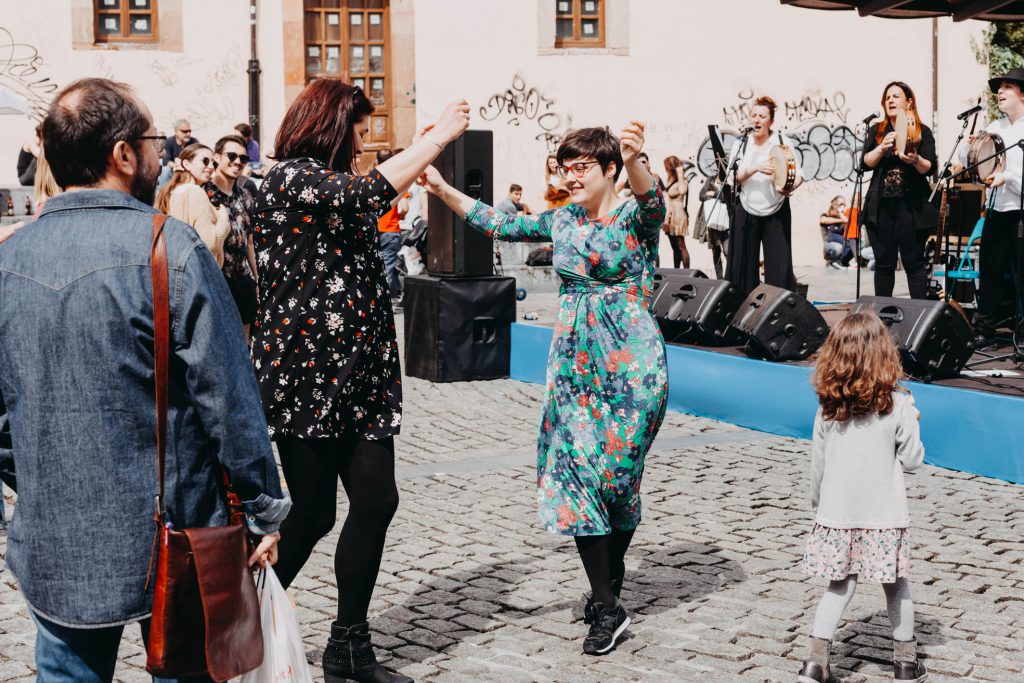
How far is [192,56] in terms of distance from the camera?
20.0m

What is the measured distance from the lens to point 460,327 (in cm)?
985

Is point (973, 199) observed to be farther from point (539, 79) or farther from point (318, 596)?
point (539, 79)

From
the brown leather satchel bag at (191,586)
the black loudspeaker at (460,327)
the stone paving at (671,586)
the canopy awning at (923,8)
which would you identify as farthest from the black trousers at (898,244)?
the brown leather satchel bag at (191,586)

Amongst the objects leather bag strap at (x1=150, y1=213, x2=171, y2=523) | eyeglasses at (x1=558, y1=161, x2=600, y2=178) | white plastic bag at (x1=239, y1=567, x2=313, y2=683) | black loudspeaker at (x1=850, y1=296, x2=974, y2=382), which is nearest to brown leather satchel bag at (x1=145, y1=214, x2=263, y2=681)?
leather bag strap at (x1=150, y1=213, x2=171, y2=523)

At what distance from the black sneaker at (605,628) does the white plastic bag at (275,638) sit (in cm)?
159

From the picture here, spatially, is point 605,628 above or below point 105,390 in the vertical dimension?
below

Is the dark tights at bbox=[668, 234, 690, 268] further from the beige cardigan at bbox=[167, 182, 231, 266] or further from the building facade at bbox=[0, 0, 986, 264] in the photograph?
the beige cardigan at bbox=[167, 182, 231, 266]

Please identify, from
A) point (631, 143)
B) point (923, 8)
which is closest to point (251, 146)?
point (923, 8)

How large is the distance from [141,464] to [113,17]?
18827 mm

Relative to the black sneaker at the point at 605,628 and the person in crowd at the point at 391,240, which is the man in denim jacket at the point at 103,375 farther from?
the person in crowd at the point at 391,240

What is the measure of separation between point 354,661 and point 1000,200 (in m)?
6.62

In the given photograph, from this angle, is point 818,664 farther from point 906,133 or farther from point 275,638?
point 906,133


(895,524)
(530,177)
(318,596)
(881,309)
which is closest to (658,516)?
(318,596)

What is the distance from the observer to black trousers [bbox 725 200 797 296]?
10.3 meters
